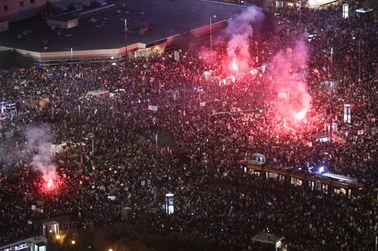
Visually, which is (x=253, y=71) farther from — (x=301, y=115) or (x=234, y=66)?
(x=301, y=115)

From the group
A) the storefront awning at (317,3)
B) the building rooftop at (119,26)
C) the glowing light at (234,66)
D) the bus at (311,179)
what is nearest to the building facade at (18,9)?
the building rooftop at (119,26)

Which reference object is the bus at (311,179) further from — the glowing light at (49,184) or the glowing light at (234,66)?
the glowing light at (234,66)

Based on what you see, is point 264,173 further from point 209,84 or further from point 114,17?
point 114,17

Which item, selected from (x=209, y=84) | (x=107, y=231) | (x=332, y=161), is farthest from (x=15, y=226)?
(x=209, y=84)

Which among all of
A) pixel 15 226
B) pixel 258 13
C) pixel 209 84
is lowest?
pixel 15 226

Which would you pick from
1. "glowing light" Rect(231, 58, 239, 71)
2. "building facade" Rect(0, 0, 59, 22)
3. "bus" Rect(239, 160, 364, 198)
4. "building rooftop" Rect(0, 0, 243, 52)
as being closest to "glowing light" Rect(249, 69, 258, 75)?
"glowing light" Rect(231, 58, 239, 71)

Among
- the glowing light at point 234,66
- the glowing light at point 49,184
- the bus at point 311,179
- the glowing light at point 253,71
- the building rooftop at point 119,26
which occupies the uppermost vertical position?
the building rooftop at point 119,26
